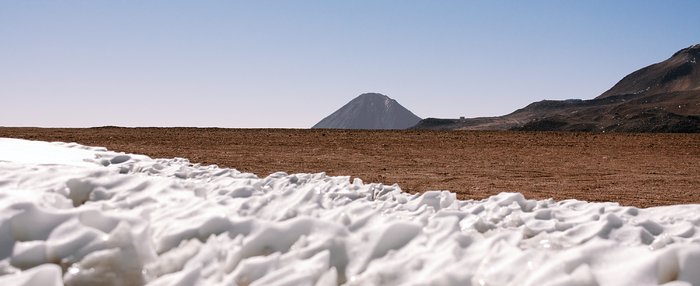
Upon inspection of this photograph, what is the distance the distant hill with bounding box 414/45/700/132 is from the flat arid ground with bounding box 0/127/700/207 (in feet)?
64.4

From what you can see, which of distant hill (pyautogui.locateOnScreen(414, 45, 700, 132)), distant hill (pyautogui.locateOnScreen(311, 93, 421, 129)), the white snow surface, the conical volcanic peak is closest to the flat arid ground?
the white snow surface

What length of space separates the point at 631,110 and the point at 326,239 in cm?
5243

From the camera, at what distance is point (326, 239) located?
14.8 ft

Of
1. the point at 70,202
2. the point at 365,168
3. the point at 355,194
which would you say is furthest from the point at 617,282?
the point at 365,168

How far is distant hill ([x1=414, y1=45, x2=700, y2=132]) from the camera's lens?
1410 inches

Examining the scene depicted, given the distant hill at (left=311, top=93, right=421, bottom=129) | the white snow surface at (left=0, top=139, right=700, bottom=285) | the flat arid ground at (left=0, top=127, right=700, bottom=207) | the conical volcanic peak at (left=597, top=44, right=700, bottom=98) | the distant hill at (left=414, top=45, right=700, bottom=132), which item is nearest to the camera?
the white snow surface at (left=0, top=139, right=700, bottom=285)

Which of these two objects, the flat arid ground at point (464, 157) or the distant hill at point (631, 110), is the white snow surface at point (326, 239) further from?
the distant hill at point (631, 110)

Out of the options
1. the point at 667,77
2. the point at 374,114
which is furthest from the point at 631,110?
the point at 374,114

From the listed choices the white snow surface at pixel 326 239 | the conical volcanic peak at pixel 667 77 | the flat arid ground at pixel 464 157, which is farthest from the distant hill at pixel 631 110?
the white snow surface at pixel 326 239

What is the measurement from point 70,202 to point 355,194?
2764 millimetres

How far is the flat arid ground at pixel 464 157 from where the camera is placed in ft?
30.3

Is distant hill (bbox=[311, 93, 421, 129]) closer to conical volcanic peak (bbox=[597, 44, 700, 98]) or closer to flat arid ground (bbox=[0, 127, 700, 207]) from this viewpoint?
conical volcanic peak (bbox=[597, 44, 700, 98])

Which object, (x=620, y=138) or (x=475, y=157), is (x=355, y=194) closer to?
(x=475, y=157)

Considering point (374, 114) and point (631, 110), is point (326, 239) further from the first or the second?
point (374, 114)
